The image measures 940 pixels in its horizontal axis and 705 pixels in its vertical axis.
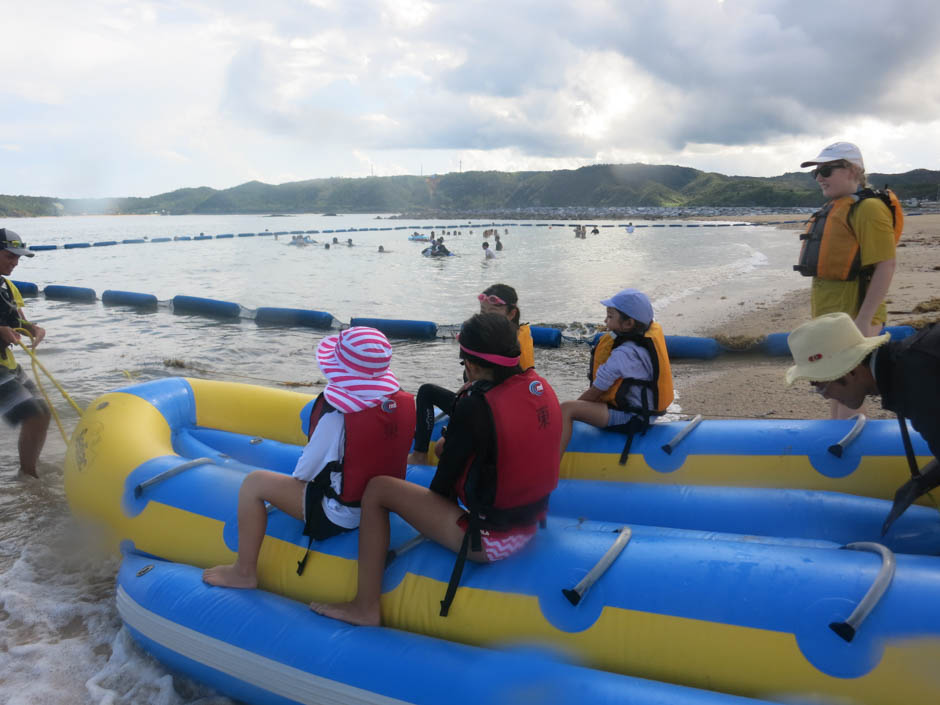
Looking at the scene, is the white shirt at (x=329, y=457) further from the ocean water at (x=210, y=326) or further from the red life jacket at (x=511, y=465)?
the ocean water at (x=210, y=326)

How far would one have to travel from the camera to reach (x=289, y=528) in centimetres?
257

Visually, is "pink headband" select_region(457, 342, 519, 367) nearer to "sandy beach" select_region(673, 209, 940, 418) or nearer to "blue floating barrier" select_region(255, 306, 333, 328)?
"sandy beach" select_region(673, 209, 940, 418)

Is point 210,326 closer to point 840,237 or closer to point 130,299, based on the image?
point 130,299

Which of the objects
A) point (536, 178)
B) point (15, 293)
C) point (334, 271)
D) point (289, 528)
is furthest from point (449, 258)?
point (536, 178)

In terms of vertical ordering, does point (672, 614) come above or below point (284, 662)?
above

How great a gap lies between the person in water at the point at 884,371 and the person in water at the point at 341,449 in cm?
146

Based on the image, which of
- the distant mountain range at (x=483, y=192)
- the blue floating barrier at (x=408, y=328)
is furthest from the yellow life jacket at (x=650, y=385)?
the distant mountain range at (x=483, y=192)

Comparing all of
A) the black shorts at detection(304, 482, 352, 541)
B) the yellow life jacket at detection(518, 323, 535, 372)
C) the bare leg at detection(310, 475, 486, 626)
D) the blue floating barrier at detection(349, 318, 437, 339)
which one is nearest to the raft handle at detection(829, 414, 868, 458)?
the yellow life jacket at detection(518, 323, 535, 372)

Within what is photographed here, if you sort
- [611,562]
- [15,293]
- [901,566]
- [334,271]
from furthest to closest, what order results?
[334,271] < [15,293] < [611,562] < [901,566]

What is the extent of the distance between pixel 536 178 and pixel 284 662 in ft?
426

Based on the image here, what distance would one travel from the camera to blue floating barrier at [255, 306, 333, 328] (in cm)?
1037

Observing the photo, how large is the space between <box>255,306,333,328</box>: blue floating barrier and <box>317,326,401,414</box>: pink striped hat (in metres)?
8.25

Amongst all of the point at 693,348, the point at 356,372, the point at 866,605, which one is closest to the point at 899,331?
the point at 693,348

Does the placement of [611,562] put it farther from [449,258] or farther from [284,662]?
[449,258]
